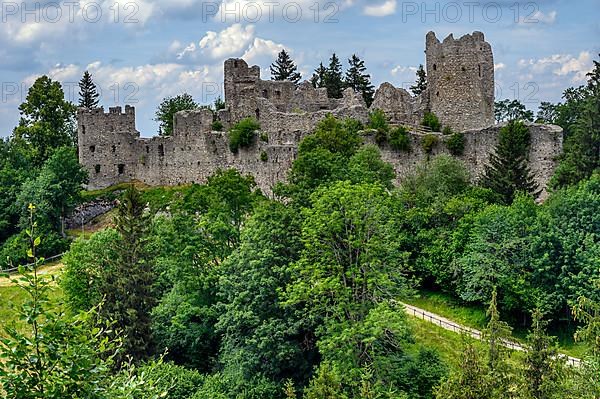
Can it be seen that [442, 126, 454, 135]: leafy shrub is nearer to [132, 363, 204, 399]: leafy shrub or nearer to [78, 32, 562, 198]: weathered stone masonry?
[78, 32, 562, 198]: weathered stone masonry

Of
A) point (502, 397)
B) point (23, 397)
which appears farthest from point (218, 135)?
point (23, 397)

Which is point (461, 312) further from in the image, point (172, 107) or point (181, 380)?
point (172, 107)

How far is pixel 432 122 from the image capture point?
49.3 metres

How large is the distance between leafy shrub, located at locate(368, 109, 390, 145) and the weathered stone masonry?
0.50 metres

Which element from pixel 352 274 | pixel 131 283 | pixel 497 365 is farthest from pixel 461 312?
pixel 131 283

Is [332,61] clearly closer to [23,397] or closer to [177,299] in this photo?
[177,299]

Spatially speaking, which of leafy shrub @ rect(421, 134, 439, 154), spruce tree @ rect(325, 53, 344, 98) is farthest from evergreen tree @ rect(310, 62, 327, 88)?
leafy shrub @ rect(421, 134, 439, 154)

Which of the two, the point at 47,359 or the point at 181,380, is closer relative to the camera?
the point at 47,359

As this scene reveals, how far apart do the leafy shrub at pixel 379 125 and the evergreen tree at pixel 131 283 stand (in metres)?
14.0

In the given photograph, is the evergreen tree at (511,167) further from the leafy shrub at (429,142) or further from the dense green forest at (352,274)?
the leafy shrub at (429,142)

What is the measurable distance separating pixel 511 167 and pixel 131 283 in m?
19.6

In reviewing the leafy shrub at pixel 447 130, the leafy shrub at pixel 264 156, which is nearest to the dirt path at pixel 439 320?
the leafy shrub at pixel 447 130

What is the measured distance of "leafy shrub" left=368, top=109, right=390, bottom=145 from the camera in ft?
152

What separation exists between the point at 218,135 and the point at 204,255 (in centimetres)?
1737
